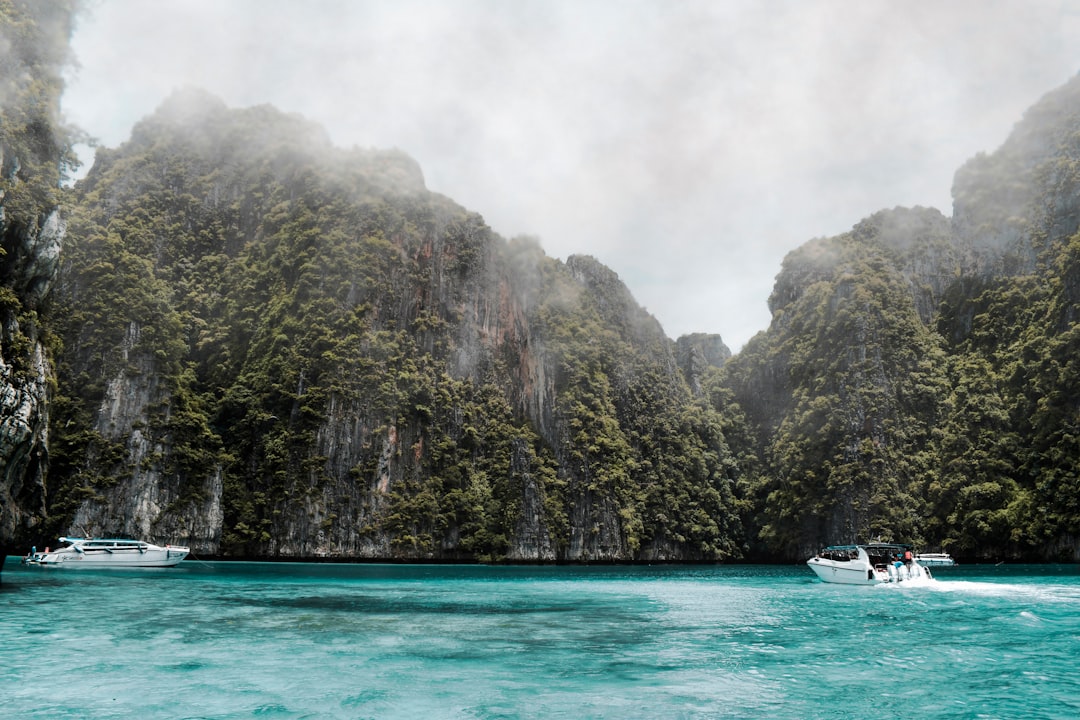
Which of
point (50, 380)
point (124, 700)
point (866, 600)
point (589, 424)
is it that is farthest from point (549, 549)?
point (124, 700)

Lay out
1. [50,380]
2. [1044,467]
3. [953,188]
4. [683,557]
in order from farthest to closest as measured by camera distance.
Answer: [953,188], [683,557], [1044,467], [50,380]

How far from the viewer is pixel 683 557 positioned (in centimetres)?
9419

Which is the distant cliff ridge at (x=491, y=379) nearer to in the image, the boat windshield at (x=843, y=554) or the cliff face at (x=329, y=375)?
the cliff face at (x=329, y=375)

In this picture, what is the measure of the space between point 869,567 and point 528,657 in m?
31.9

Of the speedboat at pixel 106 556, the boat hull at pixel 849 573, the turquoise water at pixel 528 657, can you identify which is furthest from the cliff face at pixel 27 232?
the boat hull at pixel 849 573

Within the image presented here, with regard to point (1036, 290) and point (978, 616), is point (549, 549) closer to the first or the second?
point (978, 616)

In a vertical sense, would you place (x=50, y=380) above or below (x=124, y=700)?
above

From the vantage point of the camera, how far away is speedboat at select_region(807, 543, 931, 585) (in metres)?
40.5

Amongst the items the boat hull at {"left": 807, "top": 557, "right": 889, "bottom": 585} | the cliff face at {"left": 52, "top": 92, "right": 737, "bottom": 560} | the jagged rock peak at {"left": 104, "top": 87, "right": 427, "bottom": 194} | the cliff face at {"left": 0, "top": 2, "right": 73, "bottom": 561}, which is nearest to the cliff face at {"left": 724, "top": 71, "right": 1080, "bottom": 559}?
the cliff face at {"left": 52, "top": 92, "right": 737, "bottom": 560}

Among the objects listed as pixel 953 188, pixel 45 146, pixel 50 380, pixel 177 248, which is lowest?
pixel 50 380

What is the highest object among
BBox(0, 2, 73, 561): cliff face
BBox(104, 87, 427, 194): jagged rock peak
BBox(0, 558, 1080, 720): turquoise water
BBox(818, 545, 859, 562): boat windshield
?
BBox(104, 87, 427, 194): jagged rock peak

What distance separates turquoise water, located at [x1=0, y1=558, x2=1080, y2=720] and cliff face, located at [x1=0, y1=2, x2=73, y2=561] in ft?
15.7

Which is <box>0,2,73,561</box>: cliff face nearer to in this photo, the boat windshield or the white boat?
the boat windshield

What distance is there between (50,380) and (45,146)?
30.2ft
